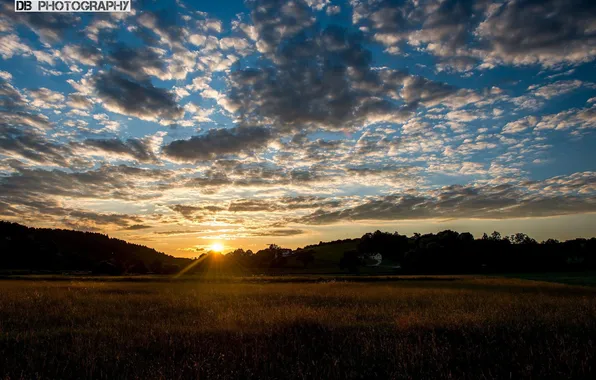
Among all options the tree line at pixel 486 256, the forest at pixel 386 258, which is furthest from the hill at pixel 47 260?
the tree line at pixel 486 256

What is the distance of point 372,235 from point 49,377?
134m

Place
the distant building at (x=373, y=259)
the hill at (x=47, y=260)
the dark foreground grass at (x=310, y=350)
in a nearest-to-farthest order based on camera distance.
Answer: the dark foreground grass at (x=310, y=350), the hill at (x=47, y=260), the distant building at (x=373, y=259)

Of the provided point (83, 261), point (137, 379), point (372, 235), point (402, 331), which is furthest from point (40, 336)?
point (372, 235)

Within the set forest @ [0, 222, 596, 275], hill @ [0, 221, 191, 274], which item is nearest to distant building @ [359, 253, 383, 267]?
forest @ [0, 222, 596, 275]

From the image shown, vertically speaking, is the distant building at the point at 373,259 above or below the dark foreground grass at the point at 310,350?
below

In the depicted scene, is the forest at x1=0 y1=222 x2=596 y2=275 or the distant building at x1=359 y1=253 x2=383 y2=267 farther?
the distant building at x1=359 y1=253 x2=383 y2=267

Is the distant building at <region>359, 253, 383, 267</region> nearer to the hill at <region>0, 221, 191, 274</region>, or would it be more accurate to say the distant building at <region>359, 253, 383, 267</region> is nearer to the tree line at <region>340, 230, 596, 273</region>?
the tree line at <region>340, 230, 596, 273</region>

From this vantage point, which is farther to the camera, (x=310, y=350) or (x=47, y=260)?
(x=47, y=260)

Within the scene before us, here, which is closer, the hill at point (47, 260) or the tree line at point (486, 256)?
the tree line at point (486, 256)

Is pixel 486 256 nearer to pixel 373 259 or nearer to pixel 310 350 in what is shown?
pixel 373 259

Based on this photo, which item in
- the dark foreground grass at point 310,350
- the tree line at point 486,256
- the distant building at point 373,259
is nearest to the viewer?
the dark foreground grass at point 310,350

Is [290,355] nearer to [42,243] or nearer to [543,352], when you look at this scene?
[543,352]

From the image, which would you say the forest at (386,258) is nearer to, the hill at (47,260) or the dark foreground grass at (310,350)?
the hill at (47,260)

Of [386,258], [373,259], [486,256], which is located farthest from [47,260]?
[486,256]
